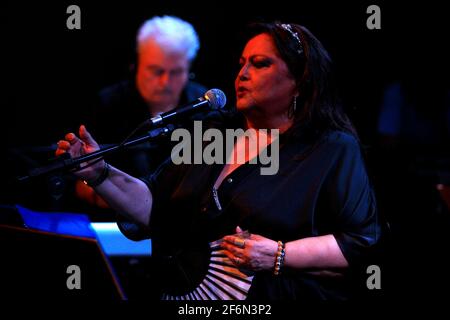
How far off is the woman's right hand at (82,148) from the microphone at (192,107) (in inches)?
10.5

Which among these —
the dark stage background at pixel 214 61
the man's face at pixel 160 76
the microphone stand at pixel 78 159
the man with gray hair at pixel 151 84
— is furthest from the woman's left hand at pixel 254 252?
the man's face at pixel 160 76

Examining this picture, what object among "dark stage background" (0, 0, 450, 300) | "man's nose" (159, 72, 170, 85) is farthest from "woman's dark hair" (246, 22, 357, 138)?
"man's nose" (159, 72, 170, 85)

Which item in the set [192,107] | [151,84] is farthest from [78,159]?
[151,84]

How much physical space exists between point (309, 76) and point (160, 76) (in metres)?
1.67

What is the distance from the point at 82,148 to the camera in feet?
7.03

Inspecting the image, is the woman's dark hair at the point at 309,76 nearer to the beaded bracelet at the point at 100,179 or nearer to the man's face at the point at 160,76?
the beaded bracelet at the point at 100,179

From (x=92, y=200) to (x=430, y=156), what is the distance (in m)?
2.21

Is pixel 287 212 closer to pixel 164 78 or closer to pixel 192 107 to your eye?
pixel 192 107

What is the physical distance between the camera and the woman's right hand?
206 centimetres

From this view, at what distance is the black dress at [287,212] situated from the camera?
86.7 inches

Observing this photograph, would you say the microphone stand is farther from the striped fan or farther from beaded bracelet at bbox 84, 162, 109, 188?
the striped fan

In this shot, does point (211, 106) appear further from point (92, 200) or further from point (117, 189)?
point (92, 200)

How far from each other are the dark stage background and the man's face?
445 mm
